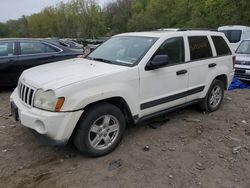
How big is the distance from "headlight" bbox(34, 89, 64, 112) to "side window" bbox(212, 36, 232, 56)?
363 cm

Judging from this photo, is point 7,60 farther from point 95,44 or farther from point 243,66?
point 95,44

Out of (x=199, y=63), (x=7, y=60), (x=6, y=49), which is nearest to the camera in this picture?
(x=199, y=63)

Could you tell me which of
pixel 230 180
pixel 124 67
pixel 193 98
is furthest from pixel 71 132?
pixel 193 98

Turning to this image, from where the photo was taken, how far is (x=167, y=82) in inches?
180

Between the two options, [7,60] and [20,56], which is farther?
[20,56]

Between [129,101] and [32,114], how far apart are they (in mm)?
1373

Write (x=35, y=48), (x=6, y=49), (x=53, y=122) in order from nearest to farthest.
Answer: (x=53, y=122)
(x=6, y=49)
(x=35, y=48)

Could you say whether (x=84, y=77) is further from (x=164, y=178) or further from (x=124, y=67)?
(x=164, y=178)

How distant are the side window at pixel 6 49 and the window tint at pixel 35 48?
10.3 inches

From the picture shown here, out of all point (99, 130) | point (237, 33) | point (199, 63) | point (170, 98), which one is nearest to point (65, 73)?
point (99, 130)

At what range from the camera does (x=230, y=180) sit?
11.3 ft

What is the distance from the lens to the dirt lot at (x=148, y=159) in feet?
11.2

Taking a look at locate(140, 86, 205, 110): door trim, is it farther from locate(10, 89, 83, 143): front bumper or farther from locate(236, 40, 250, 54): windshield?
locate(236, 40, 250, 54): windshield

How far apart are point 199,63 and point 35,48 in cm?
492
